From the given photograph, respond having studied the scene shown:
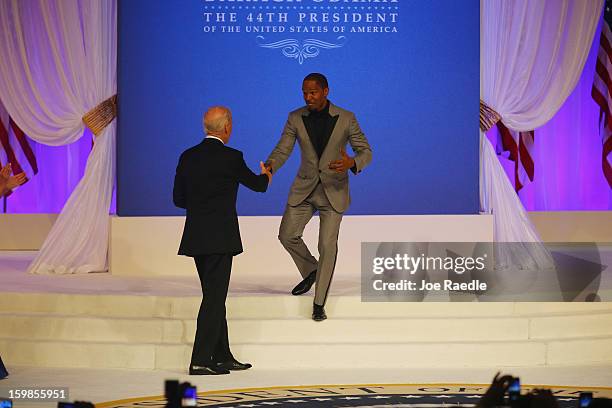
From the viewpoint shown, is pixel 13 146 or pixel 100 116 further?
pixel 13 146

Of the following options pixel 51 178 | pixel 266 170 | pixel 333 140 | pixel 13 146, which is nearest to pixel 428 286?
pixel 333 140

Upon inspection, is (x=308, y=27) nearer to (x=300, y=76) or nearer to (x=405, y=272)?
(x=300, y=76)

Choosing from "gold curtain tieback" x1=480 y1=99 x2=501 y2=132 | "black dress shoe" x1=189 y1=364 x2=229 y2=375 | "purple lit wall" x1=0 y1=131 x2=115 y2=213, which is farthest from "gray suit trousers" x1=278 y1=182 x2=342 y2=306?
"purple lit wall" x1=0 y1=131 x2=115 y2=213

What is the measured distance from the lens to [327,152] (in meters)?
7.64

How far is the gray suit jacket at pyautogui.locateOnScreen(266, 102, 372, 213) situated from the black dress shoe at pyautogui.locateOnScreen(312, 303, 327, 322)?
2.18 feet

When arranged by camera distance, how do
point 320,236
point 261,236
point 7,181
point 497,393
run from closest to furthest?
point 497,393
point 7,181
point 320,236
point 261,236

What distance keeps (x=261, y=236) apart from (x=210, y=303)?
3.39 meters

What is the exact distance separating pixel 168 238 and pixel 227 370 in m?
3.39

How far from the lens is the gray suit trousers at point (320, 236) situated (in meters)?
7.53

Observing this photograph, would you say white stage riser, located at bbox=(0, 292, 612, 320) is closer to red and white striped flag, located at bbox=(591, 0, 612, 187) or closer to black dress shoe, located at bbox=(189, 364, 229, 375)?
black dress shoe, located at bbox=(189, 364, 229, 375)

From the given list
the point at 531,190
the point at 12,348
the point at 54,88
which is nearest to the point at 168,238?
the point at 54,88

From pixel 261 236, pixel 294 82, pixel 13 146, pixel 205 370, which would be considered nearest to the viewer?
pixel 205 370

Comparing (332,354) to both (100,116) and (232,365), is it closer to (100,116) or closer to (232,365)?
(232,365)

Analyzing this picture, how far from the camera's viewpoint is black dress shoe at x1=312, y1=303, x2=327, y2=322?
763 centimetres
